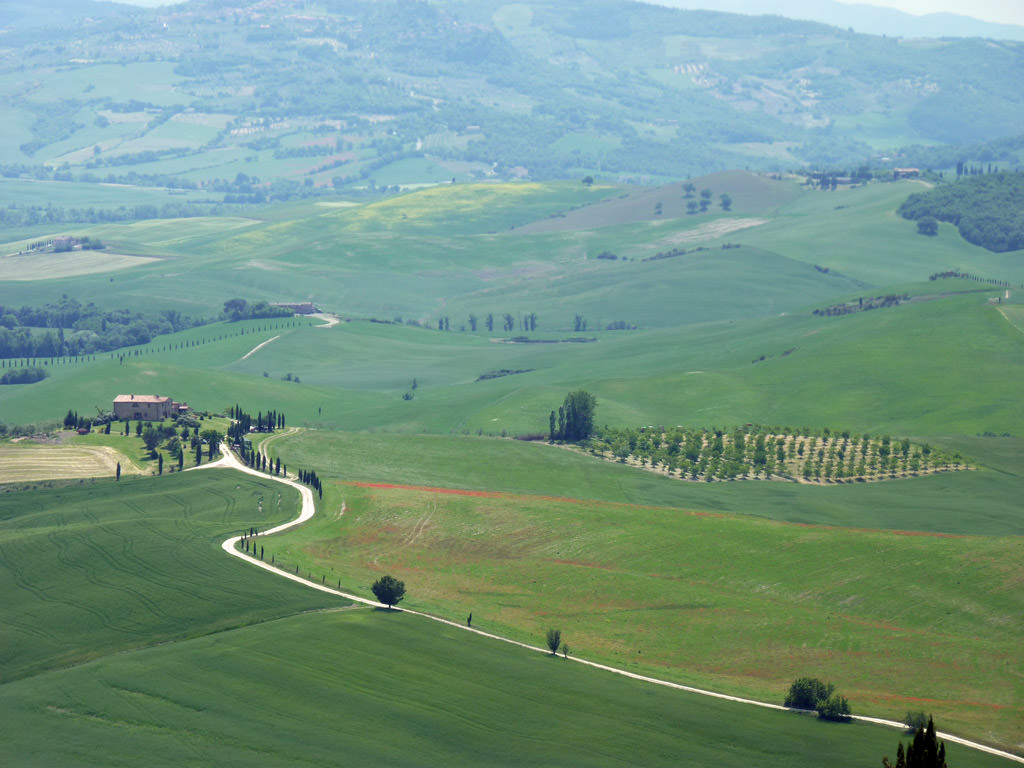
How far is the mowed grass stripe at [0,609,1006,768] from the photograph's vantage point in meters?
71.0

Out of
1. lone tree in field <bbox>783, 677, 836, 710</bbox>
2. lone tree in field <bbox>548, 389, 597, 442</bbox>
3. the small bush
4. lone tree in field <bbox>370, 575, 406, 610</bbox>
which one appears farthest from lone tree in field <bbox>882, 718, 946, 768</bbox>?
lone tree in field <bbox>548, 389, 597, 442</bbox>

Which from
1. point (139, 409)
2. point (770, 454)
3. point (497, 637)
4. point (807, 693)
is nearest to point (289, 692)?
point (497, 637)

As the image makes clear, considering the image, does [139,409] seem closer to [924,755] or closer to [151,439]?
[151,439]

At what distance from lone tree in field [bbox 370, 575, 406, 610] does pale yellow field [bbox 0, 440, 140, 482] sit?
162ft

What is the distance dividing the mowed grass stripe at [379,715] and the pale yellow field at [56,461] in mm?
51462

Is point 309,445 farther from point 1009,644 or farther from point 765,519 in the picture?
point 1009,644

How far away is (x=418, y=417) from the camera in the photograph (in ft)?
616

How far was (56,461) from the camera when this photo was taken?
443 ft

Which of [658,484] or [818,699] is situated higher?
[658,484]

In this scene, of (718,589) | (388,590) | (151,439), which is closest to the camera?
Answer: (388,590)

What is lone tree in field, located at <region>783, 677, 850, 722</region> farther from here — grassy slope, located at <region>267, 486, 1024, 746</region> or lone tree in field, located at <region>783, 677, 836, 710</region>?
grassy slope, located at <region>267, 486, 1024, 746</region>

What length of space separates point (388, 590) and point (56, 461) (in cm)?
5803

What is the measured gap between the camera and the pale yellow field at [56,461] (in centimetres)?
13038

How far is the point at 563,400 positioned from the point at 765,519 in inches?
2583
